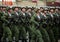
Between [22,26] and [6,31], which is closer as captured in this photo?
[6,31]

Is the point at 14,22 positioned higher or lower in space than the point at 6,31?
higher

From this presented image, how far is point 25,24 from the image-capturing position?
350 centimetres

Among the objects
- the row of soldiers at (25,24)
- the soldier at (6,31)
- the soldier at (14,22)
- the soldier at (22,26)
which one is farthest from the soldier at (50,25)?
the soldier at (6,31)

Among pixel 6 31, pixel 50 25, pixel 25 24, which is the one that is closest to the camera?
pixel 6 31

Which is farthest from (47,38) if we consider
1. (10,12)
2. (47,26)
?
(10,12)

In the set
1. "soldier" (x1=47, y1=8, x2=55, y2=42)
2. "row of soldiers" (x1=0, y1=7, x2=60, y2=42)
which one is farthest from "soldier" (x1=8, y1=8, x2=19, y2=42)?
"soldier" (x1=47, y1=8, x2=55, y2=42)

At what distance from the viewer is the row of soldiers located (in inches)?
133

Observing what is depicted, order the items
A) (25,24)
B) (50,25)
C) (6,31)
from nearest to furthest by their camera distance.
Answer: (6,31), (25,24), (50,25)

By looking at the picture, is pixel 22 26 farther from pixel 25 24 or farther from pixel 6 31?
pixel 6 31

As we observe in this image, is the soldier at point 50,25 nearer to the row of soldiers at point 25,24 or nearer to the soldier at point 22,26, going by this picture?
the row of soldiers at point 25,24

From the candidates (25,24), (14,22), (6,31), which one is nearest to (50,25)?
(25,24)

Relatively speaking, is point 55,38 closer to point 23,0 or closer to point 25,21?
point 25,21

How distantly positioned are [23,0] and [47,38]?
4.25 feet

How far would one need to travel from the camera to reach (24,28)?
3502mm
